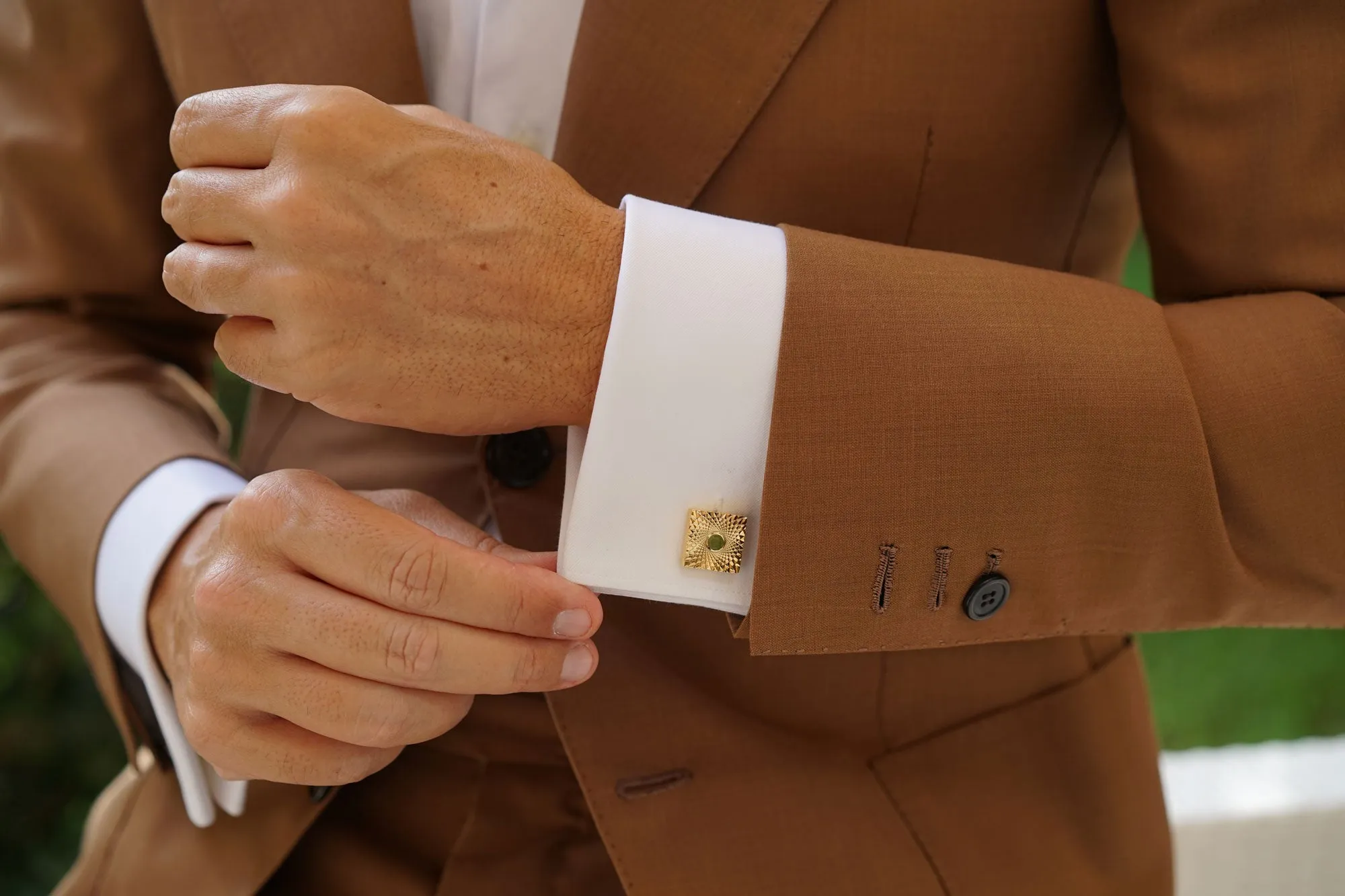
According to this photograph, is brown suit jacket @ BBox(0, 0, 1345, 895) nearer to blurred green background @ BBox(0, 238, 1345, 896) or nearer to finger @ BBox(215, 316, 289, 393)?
finger @ BBox(215, 316, 289, 393)

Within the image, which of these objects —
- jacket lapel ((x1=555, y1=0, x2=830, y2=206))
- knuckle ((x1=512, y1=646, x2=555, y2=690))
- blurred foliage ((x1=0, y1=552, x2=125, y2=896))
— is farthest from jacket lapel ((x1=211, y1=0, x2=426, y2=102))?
blurred foliage ((x1=0, y1=552, x2=125, y2=896))

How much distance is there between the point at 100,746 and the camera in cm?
174

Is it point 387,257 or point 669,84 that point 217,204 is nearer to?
point 387,257

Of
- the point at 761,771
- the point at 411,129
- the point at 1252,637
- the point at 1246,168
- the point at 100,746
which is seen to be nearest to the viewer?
the point at 411,129

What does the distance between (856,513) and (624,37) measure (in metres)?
0.39

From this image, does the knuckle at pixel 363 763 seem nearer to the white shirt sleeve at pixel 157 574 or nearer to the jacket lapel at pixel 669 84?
the white shirt sleeve at pixel 157 574

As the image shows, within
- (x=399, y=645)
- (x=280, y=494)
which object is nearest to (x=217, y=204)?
(x=280, y=494)

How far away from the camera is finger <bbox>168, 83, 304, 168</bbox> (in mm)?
562

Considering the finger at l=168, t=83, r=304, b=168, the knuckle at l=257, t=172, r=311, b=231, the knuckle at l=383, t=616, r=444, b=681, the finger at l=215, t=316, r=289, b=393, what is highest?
the finger at l=168, t=83, r=304, b=168

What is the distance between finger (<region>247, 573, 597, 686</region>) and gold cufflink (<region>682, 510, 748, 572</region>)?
88mm

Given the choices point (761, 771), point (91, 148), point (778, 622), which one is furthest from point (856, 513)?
point (91, 148)

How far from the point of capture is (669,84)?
718 mm

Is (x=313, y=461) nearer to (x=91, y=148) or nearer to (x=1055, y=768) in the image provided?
(x=91, y=148)

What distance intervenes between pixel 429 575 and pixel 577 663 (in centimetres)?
11
